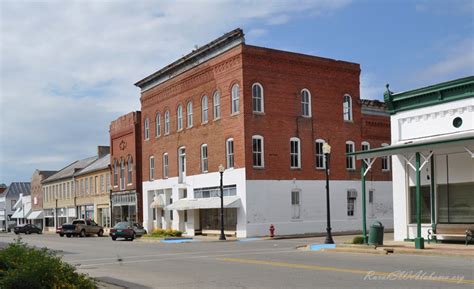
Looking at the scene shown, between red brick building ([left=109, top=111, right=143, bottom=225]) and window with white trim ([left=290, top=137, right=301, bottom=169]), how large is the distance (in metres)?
19.5

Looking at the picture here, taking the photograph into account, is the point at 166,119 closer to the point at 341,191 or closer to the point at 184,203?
the point at 184,203

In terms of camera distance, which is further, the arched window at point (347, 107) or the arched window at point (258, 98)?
the arched window at point (347, 107)

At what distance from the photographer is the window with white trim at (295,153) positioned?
→ 4191 cm

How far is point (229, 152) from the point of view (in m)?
41.4

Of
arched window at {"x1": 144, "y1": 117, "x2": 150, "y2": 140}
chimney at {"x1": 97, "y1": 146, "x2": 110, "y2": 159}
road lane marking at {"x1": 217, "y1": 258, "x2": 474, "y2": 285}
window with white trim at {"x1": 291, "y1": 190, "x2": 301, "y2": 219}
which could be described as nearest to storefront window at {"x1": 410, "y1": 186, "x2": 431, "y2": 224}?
road lane marking at {"x1": 217, "y1": 258, "x2": 474, "y2": 285}

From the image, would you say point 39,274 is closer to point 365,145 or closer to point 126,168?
point 365,145

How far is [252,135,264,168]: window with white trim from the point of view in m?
40.0

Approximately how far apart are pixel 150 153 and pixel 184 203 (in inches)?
397

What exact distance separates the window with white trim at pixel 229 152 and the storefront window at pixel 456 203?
56.8 ft

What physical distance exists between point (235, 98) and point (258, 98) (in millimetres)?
1570

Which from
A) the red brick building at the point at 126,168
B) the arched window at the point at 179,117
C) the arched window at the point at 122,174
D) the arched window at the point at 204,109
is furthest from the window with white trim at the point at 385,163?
the arched window at the point at 122,174

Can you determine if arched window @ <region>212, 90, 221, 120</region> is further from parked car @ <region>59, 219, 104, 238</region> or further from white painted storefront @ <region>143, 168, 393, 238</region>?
parked car @ <region>59, 219, 104, 238</region>

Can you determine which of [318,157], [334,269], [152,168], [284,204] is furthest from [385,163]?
[334,269]

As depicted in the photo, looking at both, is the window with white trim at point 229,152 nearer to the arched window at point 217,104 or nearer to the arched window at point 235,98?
the arched window at point 235,98
